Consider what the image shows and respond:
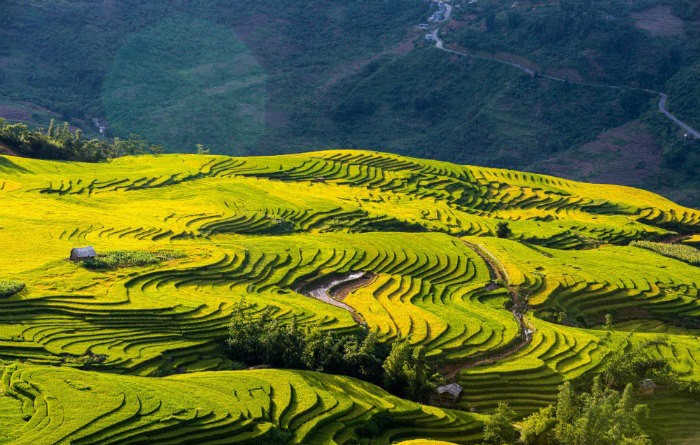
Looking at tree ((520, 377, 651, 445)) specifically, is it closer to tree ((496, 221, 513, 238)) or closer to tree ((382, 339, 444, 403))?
tree ((382, 339, 444, 403))

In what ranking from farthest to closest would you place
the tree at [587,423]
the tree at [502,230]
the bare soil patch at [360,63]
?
the bare soil patch at [360,63] < the tree at [502,230] < the tree at [587,423]

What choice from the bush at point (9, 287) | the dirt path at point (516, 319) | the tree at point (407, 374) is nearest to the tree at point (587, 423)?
the tree at point (407, 374)

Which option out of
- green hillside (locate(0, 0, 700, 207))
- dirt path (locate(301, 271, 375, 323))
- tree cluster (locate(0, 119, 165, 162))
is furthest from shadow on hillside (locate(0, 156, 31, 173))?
green hillside (locate(0, 0, 700, 207))

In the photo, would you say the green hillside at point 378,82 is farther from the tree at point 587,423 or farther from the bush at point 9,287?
the tree at point 587,423

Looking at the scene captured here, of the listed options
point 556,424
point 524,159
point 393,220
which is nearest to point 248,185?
point 393,220

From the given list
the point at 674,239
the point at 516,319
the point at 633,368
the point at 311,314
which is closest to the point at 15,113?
the point at 311,314

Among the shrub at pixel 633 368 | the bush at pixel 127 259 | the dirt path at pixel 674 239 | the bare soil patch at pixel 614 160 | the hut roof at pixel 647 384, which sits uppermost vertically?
the bare soil patch at pixel 614 160
